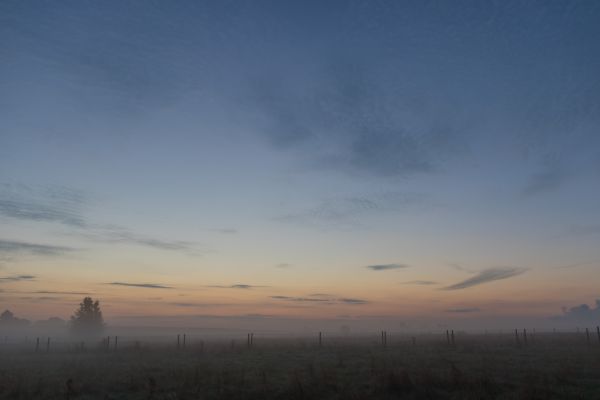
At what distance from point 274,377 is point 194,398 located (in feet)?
18.6

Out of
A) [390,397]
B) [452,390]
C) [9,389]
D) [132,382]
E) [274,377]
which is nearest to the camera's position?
[390,397]

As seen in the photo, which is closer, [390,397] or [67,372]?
[390,397]

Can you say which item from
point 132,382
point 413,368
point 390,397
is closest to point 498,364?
point 413,368

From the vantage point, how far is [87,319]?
94.8 metres

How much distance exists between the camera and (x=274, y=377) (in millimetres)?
19594

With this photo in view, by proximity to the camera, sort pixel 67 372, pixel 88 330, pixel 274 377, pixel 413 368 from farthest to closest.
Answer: pixel 88 330 < pixel 67 372 < pixel 413 368 < pixel 274 377

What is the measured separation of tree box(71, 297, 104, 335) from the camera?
306 feet

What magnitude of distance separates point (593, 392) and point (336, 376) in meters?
10.2

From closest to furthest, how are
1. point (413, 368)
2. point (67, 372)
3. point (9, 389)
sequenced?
point (9, 389)
point (413, 368)
point (67, 372)

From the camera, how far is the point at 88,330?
9438cm

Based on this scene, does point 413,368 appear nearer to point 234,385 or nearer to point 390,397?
point 390,397

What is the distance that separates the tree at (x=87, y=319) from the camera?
9334 centimetres

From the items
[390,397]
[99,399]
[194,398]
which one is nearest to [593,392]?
[390,397]

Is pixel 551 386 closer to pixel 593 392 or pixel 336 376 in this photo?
pixel 593 392
